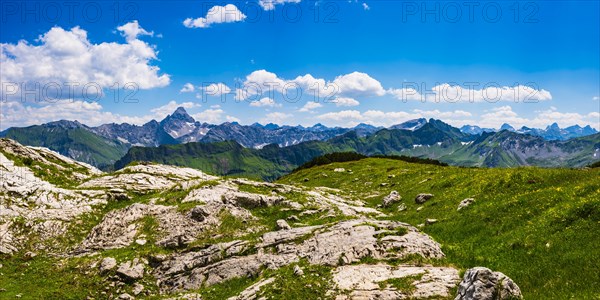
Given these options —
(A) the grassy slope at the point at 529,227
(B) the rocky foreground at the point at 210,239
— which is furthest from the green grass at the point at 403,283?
(A) the grassy slope at the point at 529,227

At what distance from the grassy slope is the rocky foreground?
214 centimetres

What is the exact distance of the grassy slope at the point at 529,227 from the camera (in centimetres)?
1480

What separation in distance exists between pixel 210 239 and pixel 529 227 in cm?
2214

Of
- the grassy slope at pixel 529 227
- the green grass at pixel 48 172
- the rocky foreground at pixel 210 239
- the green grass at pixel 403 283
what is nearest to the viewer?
the grassy slope at pixel 529 227

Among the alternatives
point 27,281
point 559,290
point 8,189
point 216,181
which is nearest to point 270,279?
point 559,290

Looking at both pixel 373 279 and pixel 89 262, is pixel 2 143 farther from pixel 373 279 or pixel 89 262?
pixel 373 279

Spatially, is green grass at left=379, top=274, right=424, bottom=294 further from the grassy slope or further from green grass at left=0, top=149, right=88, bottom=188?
green grass at left=0, top=149, right=88, bottom=188

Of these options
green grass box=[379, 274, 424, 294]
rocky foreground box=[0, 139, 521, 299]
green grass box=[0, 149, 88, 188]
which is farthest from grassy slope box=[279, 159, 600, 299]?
green grass box=[0, 149, 88, 188]

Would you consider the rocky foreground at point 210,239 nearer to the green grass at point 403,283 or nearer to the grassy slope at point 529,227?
the green grass at point 403,283

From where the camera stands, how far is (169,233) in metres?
29.7

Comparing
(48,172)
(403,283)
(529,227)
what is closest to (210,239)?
(403,283)

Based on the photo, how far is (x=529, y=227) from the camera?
19.9 meters

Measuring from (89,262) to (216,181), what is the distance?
1612cm

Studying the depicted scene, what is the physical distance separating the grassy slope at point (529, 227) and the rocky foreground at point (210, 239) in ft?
7.03
